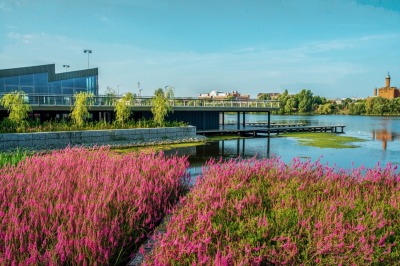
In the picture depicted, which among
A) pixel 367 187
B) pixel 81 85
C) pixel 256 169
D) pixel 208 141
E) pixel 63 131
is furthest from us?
pixel 81 85

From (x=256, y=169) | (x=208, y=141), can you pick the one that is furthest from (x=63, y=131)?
(x=256, y=169)

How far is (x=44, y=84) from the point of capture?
139ft

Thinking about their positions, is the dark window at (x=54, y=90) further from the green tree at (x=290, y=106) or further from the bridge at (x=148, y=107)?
the green tree at (x=290, y=106)

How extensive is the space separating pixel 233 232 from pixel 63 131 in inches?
897

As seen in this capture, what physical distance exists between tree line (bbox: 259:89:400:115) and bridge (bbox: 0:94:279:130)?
310 ft

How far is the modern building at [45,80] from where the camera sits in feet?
128

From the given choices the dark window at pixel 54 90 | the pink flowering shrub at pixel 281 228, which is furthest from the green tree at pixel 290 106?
the pink flowering shrub at pixel 281 228

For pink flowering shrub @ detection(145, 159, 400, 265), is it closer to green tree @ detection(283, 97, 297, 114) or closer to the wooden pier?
the wooden pier

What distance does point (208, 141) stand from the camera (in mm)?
32969

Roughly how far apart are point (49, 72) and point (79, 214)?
136 feet

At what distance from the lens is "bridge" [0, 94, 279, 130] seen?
99.5 feet

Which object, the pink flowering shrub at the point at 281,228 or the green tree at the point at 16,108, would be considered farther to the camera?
the green tree at the point at 16,108

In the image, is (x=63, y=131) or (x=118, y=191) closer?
(x=118, y=191)

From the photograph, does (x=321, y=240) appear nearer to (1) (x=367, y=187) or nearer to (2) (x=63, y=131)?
(1) (x=367, y=187)
